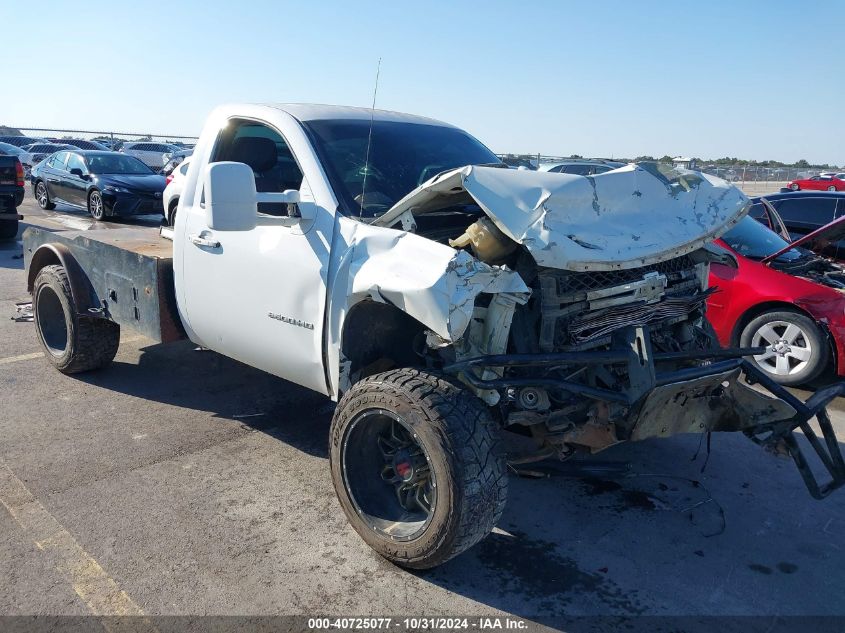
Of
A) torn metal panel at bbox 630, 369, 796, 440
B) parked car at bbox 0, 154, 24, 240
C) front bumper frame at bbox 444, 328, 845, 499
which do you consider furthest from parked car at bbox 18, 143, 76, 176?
torn metal panel at bbox 630, 369, 796, 440

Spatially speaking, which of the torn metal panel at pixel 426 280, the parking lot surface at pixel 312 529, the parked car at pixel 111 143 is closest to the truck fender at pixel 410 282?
the torn metal panel at pixel 426 280

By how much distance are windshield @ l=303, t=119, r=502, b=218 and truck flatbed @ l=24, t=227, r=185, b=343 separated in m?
1.52

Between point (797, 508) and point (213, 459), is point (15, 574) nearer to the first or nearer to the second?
point (213, 459)

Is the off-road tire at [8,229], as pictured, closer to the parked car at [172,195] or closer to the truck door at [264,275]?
the parked car at [172,195]

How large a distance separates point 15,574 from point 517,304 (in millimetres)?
2596

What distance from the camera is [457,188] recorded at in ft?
11.1

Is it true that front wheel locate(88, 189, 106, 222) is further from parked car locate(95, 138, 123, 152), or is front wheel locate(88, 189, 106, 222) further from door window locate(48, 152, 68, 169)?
parked car locate(95, 138, 123, 152)

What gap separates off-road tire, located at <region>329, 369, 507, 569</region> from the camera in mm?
3016

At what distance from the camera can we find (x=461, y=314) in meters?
2.98

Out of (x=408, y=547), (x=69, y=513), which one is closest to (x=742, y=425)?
(x=408, y=547)

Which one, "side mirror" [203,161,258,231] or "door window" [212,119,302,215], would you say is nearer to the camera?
"side mirror" [203,161,258,231]

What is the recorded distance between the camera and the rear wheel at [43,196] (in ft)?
59.6

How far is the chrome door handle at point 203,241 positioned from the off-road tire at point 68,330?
5.22 feet

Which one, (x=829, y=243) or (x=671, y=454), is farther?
(x=829, y=243)
